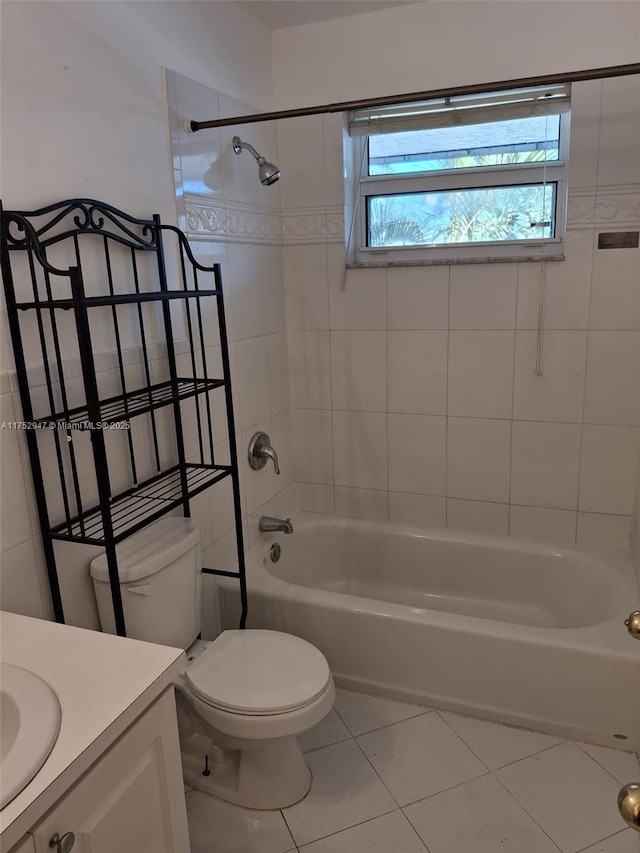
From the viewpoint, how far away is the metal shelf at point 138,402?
4.79 ft

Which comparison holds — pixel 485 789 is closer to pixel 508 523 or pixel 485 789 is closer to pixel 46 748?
pixel 508 523

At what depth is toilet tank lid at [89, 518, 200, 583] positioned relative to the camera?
5.15 feet

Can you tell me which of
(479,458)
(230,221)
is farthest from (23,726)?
(479,458)

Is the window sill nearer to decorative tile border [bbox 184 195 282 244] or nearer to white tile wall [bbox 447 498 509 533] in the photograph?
decorative tile border [bbox 184 195 282 244]

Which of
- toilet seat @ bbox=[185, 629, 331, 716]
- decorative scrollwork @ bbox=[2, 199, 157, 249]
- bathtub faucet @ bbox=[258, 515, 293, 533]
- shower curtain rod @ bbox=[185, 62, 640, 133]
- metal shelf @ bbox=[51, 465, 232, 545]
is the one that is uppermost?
shower curtain rod @ bbox=[185, 62, 640, 133]

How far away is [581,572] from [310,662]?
3.92 ft

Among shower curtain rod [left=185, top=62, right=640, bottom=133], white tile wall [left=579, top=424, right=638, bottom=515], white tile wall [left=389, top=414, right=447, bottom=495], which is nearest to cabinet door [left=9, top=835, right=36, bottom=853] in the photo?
shower curtain rod [left=185, top=62, right=640, bottom=133]

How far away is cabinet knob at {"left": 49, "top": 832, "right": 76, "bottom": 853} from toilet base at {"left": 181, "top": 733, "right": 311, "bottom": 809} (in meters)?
0.79

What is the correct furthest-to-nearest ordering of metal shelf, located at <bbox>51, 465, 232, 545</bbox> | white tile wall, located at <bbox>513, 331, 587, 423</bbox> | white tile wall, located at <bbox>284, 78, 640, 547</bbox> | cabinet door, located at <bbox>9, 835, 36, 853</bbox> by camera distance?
white tile wall, located at <bbox>513, 331, 587, 423</bbox>
white tile wall, located at <bbox>284, 78, 640, 547</bbox>
metal shelf, located at <bbox>51, 465, 232, 545</bbox>
cabinet door, located at <bbox>9, 835, 36, 853</bbox>

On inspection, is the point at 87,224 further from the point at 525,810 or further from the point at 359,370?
the point at 525,810

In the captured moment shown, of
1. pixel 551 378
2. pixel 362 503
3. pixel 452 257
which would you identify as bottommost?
pixel 362 503

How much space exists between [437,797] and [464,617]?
522 mm

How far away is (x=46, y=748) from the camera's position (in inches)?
36.7

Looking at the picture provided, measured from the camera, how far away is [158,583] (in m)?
1.64
